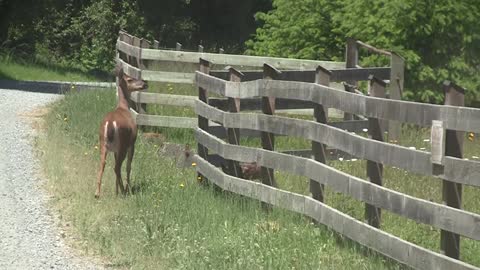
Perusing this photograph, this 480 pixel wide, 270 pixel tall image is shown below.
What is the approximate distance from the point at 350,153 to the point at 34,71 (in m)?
25.6

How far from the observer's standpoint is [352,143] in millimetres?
7930

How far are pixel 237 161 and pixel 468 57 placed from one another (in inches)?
320

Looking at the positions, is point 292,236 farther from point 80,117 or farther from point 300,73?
point 80,117

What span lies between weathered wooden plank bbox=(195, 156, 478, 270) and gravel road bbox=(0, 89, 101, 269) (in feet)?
6.10

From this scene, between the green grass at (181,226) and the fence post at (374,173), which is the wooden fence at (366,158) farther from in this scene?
the green grass at (181,226)

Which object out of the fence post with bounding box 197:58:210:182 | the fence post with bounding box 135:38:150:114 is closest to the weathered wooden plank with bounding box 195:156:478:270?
the fence post with bounding box 197:58:210:182

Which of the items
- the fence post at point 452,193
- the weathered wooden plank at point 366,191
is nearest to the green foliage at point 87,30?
the weathered wooden plank at point 366,191

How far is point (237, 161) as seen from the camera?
10.5 metres

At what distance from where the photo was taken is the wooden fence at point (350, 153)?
6535 mm

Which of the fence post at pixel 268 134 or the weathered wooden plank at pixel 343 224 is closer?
the weathered wooden plank at pixel 343 224

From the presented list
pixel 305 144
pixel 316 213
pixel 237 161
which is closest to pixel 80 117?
pixel 305 144

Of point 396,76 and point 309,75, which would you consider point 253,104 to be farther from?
point 396,76

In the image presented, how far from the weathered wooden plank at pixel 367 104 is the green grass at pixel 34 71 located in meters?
20.8

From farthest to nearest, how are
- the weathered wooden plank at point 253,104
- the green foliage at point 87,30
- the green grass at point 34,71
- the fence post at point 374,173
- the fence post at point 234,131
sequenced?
the green foliage at point 87,30 → the green grass at point 34,71 → the weathered wooden plank at point 253,104 → the fence post at point 234,131 → the fence post at point 374,173
